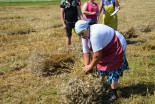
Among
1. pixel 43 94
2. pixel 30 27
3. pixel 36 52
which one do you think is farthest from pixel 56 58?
pixel 30 27

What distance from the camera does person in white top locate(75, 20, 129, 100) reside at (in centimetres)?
283

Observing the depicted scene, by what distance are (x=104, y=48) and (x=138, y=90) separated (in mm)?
1105

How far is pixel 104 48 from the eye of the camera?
3.09 metres

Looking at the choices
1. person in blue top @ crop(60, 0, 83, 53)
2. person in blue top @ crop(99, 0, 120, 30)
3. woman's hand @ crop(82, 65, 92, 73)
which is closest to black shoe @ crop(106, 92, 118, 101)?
woman's hand @ crop(82, 65, 92, 73)

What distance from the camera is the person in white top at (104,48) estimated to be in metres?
2.83

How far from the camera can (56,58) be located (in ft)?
14.2

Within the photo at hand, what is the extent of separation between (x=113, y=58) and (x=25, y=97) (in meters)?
1.62

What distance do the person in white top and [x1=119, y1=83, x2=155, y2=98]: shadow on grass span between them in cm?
27

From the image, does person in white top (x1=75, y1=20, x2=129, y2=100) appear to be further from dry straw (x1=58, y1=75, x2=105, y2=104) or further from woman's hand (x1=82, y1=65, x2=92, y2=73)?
dry straw (x1=58, y1=75, x2=105, y2=104)

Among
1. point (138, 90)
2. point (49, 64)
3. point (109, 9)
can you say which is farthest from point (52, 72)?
point (109, 9)

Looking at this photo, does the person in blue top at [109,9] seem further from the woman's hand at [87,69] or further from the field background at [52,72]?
the woman's hand at [87,69]

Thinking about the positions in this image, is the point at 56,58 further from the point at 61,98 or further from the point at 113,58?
the point at 113,58

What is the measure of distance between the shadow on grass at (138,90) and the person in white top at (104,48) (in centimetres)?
27

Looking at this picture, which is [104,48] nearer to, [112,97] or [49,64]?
[112,97]
